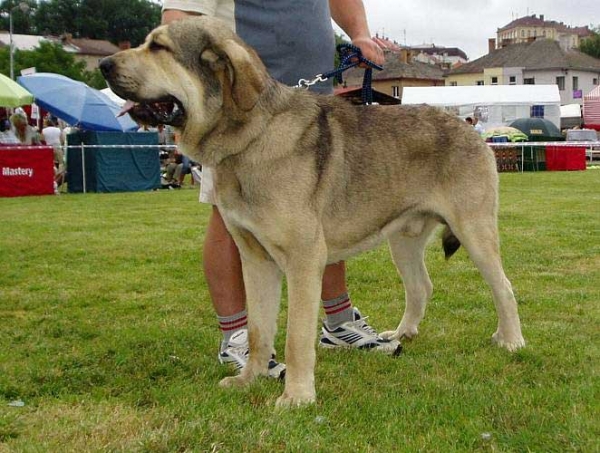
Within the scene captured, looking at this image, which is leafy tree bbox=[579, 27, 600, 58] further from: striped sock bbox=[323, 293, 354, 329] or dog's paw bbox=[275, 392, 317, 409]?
dog's paw bbox=[275, 392, 317, 409]

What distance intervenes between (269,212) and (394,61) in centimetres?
8508

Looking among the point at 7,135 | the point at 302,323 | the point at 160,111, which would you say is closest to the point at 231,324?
the point at 302,323

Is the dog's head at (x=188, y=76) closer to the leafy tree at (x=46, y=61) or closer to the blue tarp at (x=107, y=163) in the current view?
the blue tarp at (x=107, y=163)

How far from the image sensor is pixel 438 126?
13.9 feet

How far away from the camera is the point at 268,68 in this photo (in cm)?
421

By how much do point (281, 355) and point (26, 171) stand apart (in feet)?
47.2

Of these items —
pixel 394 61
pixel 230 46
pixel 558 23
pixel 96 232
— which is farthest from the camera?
pixel 558 23

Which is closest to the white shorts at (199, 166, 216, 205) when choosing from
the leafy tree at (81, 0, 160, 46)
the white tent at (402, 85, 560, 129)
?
the white tent at (402, 85, 560, 129)

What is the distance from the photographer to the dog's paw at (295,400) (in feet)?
11.4

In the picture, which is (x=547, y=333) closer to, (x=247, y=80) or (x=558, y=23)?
(x=247, y=80)

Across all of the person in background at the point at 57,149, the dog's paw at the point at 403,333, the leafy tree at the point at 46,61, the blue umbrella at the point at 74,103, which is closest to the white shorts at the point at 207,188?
the dog's paw at the point at 403,333

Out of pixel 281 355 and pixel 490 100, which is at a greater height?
pixel 490 100

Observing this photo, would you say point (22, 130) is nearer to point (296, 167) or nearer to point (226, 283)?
point (226, 283)

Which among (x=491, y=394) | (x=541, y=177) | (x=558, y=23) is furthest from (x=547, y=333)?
(x=558, y=23)
